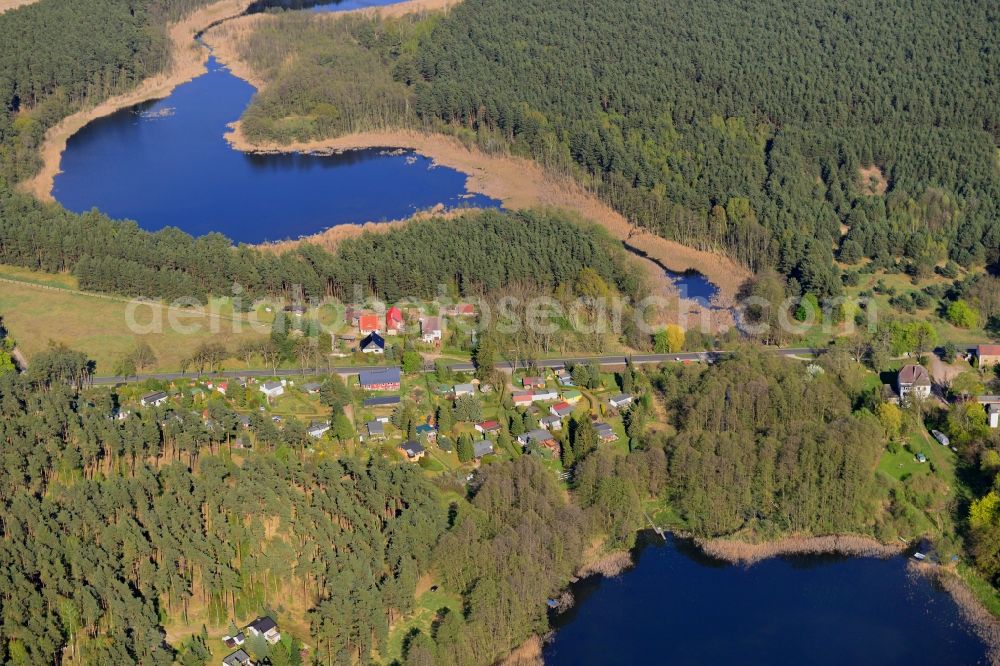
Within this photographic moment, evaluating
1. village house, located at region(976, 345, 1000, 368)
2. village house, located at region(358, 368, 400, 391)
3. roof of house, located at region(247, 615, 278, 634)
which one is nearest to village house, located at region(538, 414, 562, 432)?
village house, located at region(358, 368, 400, 391)

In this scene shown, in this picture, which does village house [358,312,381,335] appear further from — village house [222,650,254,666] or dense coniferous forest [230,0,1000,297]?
village house [222,650,254,666]

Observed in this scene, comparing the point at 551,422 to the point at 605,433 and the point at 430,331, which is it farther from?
the point at 430,331

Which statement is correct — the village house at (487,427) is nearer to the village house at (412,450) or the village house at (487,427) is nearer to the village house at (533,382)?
the village house at (412,450)

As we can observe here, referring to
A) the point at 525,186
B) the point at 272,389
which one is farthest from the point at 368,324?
the point at 525,186

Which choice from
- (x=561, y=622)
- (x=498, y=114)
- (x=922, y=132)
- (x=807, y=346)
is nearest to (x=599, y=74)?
(x=498, y=114)

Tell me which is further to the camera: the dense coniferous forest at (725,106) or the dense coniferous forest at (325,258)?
the dense coniferous forest at (725,106)

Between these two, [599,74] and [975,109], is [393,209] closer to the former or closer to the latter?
[599,74]

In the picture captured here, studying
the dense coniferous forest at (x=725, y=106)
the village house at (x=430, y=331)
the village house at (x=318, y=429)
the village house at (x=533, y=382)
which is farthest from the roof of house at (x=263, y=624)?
the dense coniferous forest at (x=725, y=106)
